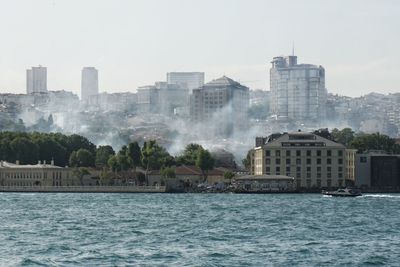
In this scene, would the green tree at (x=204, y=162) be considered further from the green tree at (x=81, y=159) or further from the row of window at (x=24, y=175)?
the green tree at (x=81, y=159)

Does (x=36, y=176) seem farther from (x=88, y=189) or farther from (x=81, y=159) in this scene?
(x=88, y=189)

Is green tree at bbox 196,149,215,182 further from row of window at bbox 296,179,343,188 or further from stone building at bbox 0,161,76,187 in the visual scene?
stone building at bbox 0,161,76,187

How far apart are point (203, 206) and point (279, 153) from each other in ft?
150

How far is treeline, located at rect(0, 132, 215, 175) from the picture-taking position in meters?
148

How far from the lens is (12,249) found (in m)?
51.0

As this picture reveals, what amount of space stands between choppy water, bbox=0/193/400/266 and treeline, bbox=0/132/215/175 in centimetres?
6151

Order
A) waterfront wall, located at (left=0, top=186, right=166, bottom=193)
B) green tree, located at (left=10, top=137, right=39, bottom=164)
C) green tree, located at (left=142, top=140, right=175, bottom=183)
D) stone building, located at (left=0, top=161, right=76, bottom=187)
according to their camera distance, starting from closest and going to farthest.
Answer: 1. waterfront wall, located at (left=0, top=186, right=166, bottom=193)
2. stone building, located at (left=0, top=161, right=76, bottom=187)
3. green tree, located at (left=142, top=140, right=175, bottom=183)
4. green tree, located at (left=10, top=137, right=39, bottom=164)

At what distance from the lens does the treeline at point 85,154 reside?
487 feet

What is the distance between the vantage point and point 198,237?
57.5 m

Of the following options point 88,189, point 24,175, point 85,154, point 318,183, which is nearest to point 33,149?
point 85,154

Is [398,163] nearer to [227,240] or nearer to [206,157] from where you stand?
[206,157]

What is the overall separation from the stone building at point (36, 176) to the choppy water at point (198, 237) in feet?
203

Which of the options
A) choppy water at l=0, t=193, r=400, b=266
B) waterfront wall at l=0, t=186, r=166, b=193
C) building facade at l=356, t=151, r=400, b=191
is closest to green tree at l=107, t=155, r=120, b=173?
waterfront wall at l=0, t=186, r=166, b=193

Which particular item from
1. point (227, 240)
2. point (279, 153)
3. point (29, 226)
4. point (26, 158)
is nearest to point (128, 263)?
point (227, 240)
